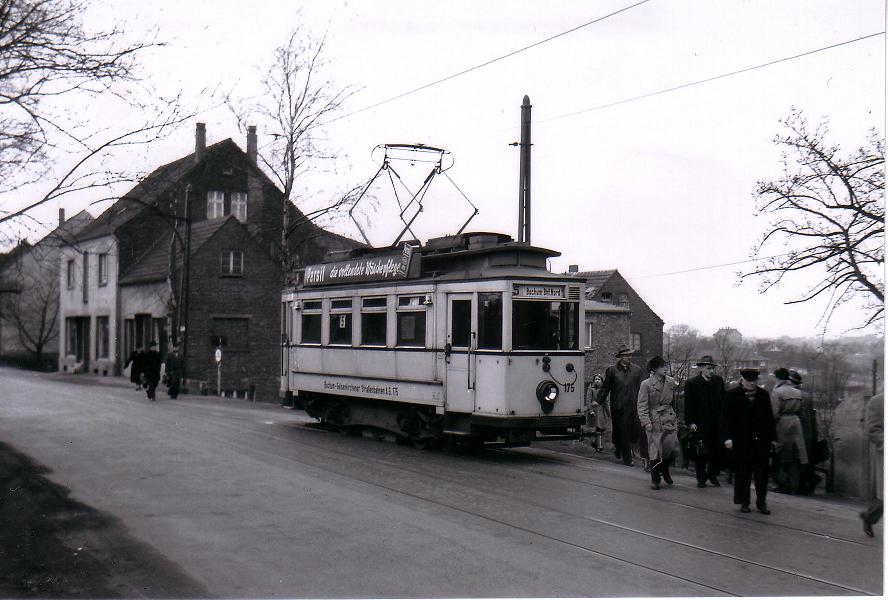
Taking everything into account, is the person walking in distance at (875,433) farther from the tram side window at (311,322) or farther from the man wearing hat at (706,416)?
the tram side window at (311,322)

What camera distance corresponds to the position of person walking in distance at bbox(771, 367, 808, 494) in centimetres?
1188

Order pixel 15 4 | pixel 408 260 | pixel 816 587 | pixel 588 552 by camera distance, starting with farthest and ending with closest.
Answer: pixel 408 260 < pixel 15 4 < pixel 588 552 < pixel 816 587

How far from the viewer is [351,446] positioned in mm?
16312

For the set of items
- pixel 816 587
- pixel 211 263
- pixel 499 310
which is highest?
A: pixel 211 263

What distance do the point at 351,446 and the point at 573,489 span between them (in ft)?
18.0

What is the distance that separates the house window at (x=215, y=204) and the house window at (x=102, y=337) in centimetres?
764

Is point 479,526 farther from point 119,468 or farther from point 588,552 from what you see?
point 119,468

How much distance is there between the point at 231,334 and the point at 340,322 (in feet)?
82.2

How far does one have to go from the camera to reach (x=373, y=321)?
17.2 meters

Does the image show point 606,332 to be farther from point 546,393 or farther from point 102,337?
point 102,337

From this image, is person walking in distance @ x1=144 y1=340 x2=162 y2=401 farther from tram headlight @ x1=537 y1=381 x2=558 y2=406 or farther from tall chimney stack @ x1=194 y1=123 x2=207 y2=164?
tall chimney stack @ x1=194 y1=123 x2=207 y2=164

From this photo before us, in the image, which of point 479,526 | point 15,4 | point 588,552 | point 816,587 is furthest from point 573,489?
point 15,4

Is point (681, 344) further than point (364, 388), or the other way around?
point (681, 344)

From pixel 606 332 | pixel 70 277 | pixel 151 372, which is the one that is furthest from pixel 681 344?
pixel 70 277
